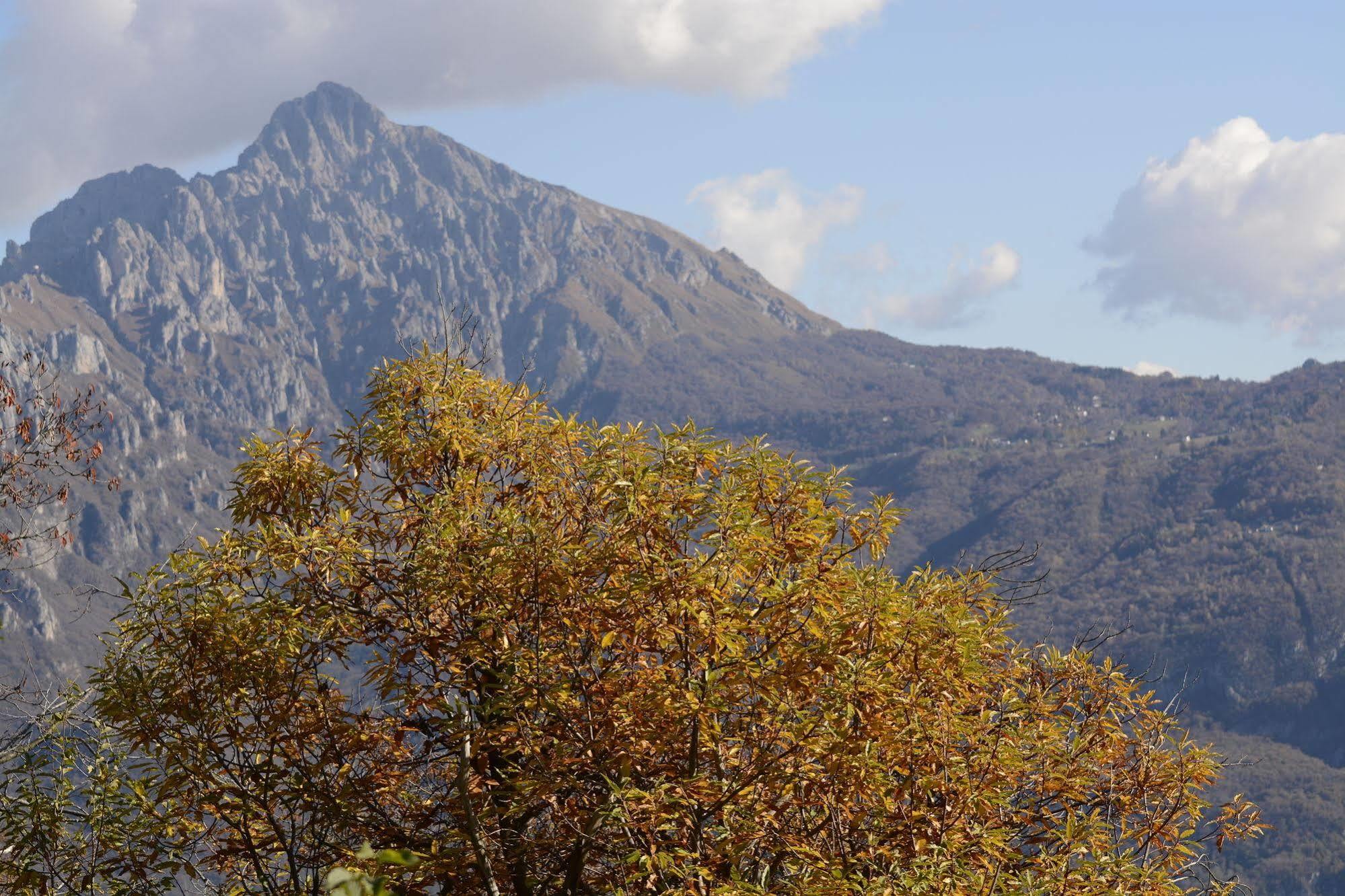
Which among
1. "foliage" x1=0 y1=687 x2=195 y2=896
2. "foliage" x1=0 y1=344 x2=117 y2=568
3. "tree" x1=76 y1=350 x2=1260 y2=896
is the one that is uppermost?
"foliage" x1=0 y1=344 x2=117 y2=568

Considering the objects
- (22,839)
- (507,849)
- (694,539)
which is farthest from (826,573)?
(22,839)

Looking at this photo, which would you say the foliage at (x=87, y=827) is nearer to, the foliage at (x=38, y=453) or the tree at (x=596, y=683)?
the tree at (x=596, y=683)

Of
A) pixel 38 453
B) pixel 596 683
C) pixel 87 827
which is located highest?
pixel 38 453

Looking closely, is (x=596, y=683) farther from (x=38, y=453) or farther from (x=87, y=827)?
(x=38, y=453)

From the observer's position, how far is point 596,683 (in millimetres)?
9547

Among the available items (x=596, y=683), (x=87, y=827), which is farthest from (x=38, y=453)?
(x=596, y=683)

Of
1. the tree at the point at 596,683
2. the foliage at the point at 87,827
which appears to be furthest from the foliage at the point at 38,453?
the tree at the point at 596,683

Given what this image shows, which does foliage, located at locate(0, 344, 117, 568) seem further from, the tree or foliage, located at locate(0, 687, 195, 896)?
the tree

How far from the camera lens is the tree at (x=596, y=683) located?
879 cm

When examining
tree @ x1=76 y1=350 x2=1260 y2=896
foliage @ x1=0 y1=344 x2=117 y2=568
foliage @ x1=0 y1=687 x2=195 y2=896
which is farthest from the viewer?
foliage @ x1=0 y1=344 x2=117 y2=568

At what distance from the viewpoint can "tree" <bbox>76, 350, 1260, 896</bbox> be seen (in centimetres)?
879

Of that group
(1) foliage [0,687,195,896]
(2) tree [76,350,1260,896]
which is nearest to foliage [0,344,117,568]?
(1) foliage [0,687,195,896]

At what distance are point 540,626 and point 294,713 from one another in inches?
89.0

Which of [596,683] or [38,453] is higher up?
[38,453]
